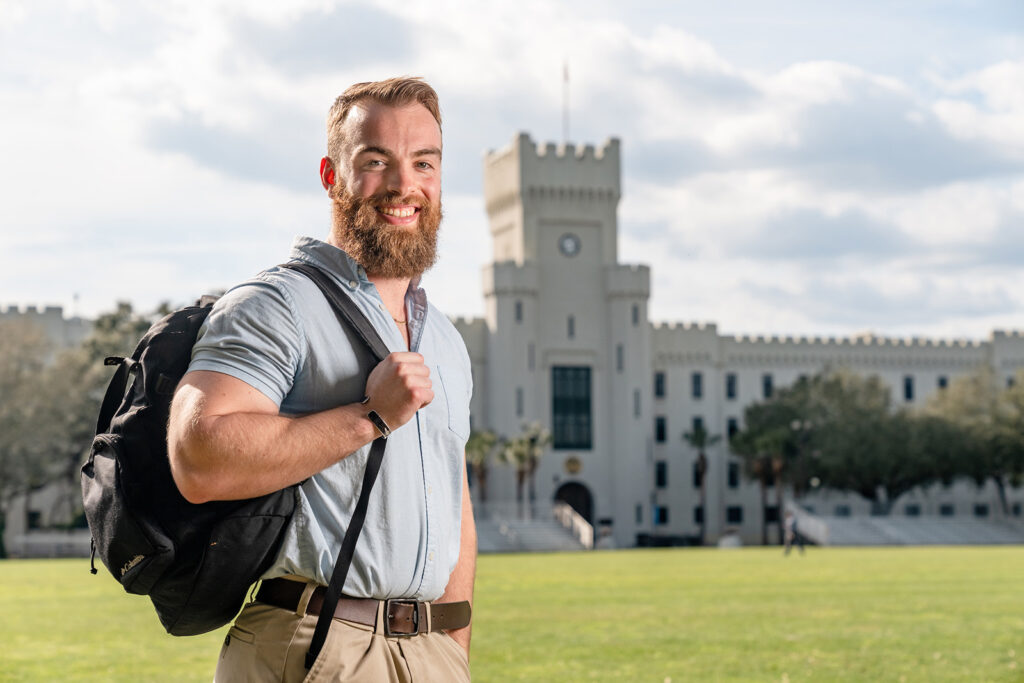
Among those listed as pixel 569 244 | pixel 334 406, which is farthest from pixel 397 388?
pixel 569 244

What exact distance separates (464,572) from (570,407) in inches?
2677

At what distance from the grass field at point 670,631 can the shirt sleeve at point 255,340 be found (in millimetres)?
7740

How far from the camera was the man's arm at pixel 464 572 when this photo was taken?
3.54m

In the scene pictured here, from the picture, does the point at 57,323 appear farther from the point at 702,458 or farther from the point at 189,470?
the point at 189,470

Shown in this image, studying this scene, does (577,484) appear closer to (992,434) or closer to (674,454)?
(674,454)

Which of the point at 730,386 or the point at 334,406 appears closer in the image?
the point at 334,406

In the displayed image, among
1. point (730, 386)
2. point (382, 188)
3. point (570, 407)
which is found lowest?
point (382, 188)

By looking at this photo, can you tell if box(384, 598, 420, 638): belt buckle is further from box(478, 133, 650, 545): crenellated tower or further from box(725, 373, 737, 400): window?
box(725, 373, 737, 400): window

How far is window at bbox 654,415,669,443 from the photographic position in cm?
7462

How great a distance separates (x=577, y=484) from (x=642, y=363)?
7083 mm

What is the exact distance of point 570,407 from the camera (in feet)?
235

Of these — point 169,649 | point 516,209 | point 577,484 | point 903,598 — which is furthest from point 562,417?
point 169,649

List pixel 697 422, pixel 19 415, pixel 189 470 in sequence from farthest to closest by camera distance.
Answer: pixel 697 422 < pixel 19 415 < pixel 189 470

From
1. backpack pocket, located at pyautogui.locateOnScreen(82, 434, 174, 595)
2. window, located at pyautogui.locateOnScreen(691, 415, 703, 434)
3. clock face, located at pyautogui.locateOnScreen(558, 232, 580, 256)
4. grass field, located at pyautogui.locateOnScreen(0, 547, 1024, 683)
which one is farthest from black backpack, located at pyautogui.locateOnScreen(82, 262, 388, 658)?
window, located at pyautogui.locateOnScreen(691, 415, 703, 434)
